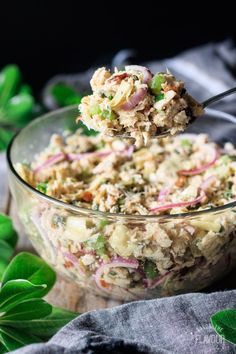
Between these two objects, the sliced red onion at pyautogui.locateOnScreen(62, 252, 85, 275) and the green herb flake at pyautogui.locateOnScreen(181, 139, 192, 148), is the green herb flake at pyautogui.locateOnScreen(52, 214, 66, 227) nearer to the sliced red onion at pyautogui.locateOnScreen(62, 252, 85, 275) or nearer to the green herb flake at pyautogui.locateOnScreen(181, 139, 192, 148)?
the sliced red onion at pyautogui.locateOnScreen(62, 252, 85, 275)

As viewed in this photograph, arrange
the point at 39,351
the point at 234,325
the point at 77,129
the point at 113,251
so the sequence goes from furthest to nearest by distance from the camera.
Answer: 1. the point at 77,129
2. the point at 113,251
3. the point at 234,325
4. the point at 39,351

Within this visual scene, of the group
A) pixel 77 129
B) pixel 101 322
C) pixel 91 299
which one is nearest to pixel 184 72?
pixel 77 129

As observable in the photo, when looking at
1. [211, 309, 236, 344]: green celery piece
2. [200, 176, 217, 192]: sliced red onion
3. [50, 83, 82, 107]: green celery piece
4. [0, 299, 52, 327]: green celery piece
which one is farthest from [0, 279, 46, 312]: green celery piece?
[50, 83, 82, 107]: green celery piece

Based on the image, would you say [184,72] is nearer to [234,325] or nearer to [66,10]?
[66,10]

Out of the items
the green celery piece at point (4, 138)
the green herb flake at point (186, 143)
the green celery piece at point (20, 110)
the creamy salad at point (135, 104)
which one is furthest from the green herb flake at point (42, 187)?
the green celery piece at point (20, 110)

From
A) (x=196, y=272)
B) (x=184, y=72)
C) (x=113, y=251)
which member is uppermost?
(x=113, y=251)

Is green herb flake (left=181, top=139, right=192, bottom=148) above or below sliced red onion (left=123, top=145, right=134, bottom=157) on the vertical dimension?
below
